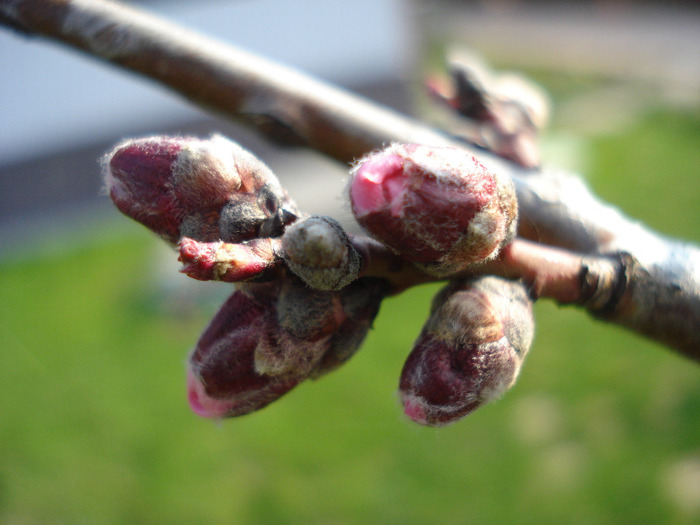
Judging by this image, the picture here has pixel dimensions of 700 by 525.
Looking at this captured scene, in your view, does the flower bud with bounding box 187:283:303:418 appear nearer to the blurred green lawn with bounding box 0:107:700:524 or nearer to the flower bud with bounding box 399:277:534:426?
the flower bud with bounding box 399:277:534:426

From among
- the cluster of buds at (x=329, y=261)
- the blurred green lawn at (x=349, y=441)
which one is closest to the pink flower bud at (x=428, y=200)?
the cluster of buds at (x=329, y=261)

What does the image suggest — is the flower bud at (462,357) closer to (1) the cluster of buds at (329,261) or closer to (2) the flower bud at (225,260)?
(1) the cluster of buds at (329,261)

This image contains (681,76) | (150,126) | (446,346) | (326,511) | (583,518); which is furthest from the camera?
(681,76)

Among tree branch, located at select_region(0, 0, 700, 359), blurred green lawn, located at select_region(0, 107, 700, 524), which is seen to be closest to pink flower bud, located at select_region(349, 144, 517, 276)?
tree branch, located at select_region(0, 0, 700, 359)

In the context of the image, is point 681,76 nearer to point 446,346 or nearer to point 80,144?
point 80,144

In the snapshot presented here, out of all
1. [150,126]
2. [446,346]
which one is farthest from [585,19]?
[446,346]
